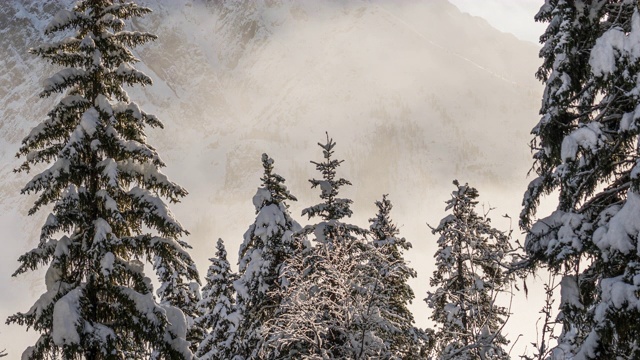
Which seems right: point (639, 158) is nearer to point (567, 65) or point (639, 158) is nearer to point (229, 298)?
point (567, 65)

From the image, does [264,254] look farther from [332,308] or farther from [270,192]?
[332,308]

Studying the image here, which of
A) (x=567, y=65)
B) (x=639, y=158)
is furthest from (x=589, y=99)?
(x=639, y=158)

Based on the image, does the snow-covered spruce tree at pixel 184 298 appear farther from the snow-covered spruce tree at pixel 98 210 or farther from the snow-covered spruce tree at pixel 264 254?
the snow-covered spruce tree at pixel 98 210

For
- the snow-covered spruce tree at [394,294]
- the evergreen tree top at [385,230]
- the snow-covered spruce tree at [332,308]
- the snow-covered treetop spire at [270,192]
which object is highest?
the evergreen tree top at [385,230]

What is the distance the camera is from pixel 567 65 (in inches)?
327

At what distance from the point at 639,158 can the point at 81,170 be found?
9.13 meters

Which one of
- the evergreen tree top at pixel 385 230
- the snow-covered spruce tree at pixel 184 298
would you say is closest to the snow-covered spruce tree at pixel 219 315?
the snow-covered spruce tree at pixel 184 298

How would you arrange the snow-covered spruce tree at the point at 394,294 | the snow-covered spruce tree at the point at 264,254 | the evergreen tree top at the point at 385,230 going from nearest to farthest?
the snow-covered spruce tree at the point at 394,294
the snow-covered spruce tree at the point at 264,254
the evergreen tree top at the point at 385,230

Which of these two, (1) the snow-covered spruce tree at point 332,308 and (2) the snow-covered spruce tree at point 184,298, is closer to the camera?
(1) the snow-covered spruce tree at point 332,308

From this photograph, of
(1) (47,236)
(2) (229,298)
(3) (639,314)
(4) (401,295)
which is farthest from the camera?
(2) (229,298)

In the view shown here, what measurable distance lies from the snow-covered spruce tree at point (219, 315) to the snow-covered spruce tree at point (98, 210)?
34.0 feet

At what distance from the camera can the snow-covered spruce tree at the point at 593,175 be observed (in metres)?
6.70

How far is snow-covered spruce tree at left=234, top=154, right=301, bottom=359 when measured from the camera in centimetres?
1664

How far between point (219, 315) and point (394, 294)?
9.06 metres
